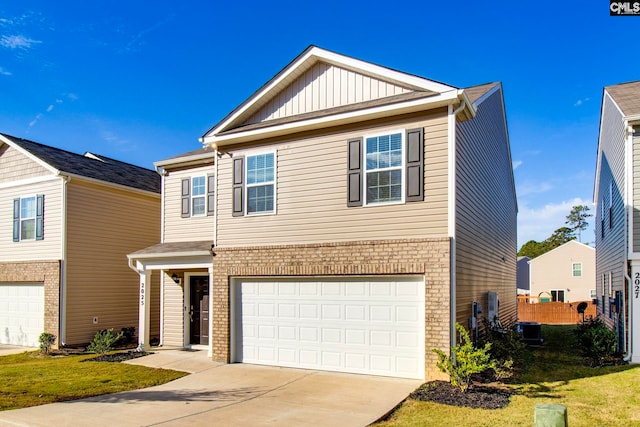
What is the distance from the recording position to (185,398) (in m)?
8.80

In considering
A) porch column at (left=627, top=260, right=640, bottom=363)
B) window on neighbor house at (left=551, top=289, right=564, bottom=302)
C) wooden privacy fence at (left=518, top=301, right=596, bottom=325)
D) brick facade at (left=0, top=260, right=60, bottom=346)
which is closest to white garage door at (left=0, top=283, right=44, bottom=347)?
brick facade at (left=0, top=260, right=60, bottom=346)

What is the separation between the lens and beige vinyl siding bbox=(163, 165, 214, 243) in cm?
1488

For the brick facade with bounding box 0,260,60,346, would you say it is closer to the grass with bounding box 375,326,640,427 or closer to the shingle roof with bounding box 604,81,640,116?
the grass with bounding box 375,326,640,427

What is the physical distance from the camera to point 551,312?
88.2 feet

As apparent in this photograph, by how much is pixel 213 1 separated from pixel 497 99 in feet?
30.0

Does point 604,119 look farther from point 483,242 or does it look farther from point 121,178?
point 121,178

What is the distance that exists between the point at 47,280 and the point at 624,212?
16835 millimetres

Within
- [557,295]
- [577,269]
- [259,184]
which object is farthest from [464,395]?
[577,269]

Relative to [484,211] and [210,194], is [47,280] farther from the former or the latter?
[484,211]

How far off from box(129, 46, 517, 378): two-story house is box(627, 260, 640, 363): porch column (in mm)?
3251

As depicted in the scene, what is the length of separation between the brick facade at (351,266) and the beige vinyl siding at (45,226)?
266 inches

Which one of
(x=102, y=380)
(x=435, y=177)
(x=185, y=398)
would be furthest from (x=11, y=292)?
(x=435, y=177)

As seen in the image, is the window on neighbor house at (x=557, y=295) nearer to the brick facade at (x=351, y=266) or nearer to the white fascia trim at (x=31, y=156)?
the brick facade at (x=351, y=266)

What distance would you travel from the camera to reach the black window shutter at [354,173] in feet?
34.8
